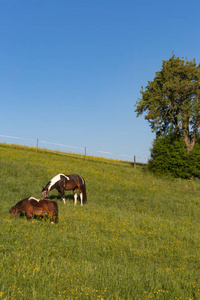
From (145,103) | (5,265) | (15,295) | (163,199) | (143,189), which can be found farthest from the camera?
(145,103)

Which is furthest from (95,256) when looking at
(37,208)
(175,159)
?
(175,159)

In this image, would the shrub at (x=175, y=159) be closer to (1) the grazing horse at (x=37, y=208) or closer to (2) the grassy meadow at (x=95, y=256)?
(2) the grassy meadow at (x=95, y=256)

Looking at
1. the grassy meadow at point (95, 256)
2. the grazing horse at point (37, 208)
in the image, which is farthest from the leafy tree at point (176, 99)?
the grazing horse at point (37, 208)

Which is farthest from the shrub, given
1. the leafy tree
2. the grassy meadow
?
the grassy meadow

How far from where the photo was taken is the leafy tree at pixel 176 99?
35.3m

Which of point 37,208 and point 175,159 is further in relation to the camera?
point 175,159

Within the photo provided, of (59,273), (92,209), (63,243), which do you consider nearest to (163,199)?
(92,209)

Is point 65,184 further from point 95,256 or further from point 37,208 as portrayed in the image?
point 95,256

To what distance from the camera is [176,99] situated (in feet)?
120

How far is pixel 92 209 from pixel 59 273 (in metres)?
9.30

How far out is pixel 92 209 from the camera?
1524 centimetres

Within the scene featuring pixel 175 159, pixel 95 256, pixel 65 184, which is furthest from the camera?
pixel 175 159

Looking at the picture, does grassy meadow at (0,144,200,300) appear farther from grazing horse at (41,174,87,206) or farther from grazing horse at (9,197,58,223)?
grazing horse at (41,174,87,206)

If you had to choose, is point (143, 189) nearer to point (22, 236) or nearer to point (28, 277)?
point (22, 236)
